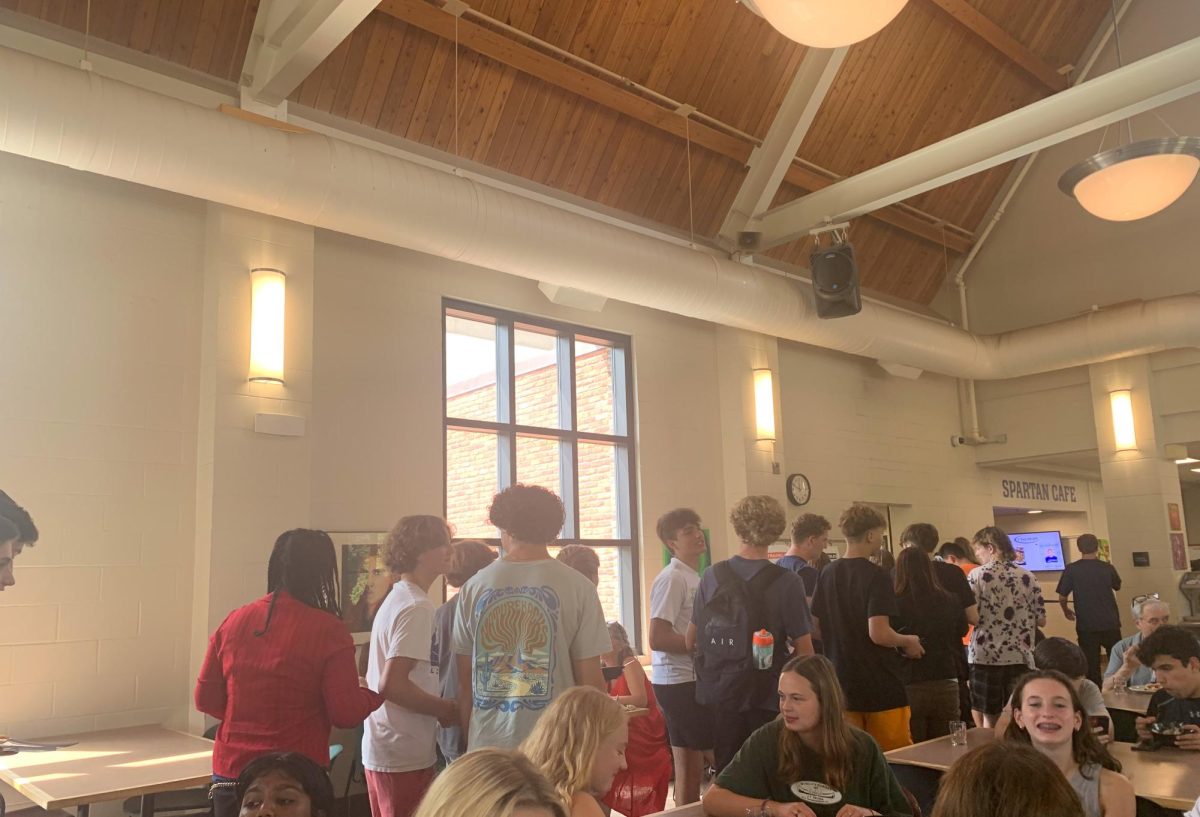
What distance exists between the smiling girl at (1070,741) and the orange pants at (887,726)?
1248 mm

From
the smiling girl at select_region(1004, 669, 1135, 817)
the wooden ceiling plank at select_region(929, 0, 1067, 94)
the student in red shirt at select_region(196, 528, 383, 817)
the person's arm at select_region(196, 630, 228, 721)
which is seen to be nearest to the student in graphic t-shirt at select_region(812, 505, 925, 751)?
the smiling girl at select_region(1004, 669, 1135, 817)

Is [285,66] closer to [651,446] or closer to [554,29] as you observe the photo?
[554,29]

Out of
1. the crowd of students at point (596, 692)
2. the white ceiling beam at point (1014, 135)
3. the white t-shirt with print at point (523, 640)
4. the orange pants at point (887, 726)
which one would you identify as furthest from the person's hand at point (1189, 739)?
the white ceiling beam at point (1014, 135)

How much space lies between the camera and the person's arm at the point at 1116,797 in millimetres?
2303

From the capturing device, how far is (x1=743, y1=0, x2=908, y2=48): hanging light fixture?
369cm

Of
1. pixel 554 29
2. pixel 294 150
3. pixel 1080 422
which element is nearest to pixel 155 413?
pixel 294 150

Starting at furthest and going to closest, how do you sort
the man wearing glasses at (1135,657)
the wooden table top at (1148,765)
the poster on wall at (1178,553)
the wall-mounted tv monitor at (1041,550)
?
the wall-mounted tv monitor at (1041,550)
the poster on wall at (1178,553)
the man wearing glasses at (1135,657)
the wooden table top at (1148,765)

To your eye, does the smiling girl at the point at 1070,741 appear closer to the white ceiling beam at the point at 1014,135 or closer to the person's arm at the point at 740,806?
the person's arm at the point at 740,806

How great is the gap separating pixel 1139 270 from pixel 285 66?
7855 millimetres

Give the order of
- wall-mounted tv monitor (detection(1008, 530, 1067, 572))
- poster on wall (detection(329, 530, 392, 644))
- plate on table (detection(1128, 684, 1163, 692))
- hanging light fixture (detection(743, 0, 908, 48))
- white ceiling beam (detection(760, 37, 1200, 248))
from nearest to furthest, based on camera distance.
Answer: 1. hanging light fixture (detection(743, 0, 908, 48))
2. plate on table (detection(1128, 684, 1163, 692))
3. poster on wall (detection(329, 530, 392, 644))
4. white ceiling beam (detection(760, 37, 1200, 248))
5. wall-mounted tv monitor (detection(1008, 530, 1067, 572))

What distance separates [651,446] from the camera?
23.6 feet

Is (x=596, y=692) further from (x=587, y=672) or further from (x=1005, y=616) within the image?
(x=1005, y=616)

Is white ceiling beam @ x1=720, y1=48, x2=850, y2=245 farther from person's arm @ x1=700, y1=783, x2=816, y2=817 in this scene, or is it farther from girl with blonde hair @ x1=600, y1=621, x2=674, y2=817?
person's arm @ x1=700, y1=783, x2=816, y2=817

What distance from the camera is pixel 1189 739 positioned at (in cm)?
310
